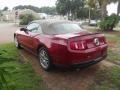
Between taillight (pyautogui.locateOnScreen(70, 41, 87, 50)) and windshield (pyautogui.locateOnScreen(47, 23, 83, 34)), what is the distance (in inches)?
41.1

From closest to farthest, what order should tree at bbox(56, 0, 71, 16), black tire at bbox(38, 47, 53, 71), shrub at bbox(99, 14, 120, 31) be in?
black tire at bbox(38, 47, 53, 71)
shrub at bbox(99, 14, 120, 31)
tree at bbox(56, 0, 71, 16)

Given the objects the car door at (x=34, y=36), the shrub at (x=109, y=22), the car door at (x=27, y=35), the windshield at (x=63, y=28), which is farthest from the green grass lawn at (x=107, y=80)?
the shrub at (x=109, y=22)

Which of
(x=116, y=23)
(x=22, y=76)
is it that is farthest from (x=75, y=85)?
(x=116, y=23)

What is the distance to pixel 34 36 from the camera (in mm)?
6289

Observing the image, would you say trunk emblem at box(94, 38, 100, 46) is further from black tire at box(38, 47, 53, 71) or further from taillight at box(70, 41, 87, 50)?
black tire at box(38, 47, 53, 71)

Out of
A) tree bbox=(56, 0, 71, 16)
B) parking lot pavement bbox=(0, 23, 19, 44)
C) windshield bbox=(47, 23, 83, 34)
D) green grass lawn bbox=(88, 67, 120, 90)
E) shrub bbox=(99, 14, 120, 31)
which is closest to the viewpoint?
green grass lawn bbox=(88, 67, 120, 90)

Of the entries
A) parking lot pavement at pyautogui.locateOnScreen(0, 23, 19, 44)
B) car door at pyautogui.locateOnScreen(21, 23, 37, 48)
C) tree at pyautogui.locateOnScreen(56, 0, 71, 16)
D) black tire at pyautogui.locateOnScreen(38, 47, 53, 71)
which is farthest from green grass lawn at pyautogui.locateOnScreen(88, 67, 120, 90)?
tree at pyautogui.locateOnScreen(56, 0, 71, 16)

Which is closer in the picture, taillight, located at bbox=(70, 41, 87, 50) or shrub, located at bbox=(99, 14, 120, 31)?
taillight, located at bbox=(70, 41, 87, 50)

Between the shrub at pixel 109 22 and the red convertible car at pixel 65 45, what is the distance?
12453 mm

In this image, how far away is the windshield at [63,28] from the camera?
5784 mm

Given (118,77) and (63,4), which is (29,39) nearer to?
(118,77)

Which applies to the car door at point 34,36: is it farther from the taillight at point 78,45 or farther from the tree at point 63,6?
the tree at point 63,6

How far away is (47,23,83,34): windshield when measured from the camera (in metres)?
5.78

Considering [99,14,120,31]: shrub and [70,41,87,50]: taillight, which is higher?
[99,14,120,31]: shrub
